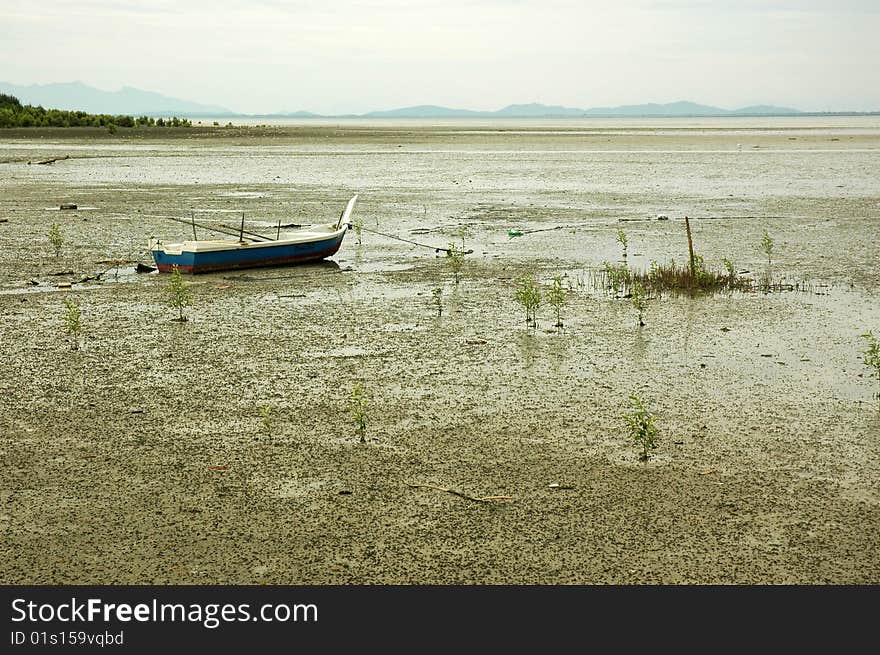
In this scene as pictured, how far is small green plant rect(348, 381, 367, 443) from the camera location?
7.49 m

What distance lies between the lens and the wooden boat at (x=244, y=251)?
1488 centimetres

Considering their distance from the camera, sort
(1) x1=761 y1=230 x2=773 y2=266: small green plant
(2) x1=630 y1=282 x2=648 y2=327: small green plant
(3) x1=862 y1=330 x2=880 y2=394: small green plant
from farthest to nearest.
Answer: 1. (1) x1=761 y1=230 x2=773 y2=266: small green plant
2. (2) x1=630 y1=282 x2=648 y2=327: small green plant
3. (3) x1=862 y1=330 x2=880 y2=394: small green plant

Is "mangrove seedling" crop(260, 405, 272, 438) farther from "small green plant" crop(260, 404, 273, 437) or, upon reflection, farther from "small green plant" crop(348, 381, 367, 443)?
"small green plant" crop(348, 381, 367, 443)

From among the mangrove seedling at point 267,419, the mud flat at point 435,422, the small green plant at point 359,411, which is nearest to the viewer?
the mud flat at point 435,422

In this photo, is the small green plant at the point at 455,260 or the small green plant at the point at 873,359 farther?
the small green plant at the point at 455,260

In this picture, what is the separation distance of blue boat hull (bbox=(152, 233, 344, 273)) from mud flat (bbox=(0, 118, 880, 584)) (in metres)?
0.29

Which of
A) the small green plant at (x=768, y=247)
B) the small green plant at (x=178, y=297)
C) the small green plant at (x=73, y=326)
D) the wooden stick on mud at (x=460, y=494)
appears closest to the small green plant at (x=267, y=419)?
the wooden stick on mud at (x=460, y=494)

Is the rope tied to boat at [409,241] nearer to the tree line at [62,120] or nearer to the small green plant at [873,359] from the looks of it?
the small green plant at [873,359]

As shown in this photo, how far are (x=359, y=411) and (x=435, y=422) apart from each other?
603 mm

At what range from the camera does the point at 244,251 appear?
50.3 feet

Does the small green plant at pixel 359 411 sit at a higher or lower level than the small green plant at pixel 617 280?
lower

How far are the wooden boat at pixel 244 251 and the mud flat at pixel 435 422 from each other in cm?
32

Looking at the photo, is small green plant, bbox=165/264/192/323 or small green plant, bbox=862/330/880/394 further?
small green plant, bbox=165/264/192/323

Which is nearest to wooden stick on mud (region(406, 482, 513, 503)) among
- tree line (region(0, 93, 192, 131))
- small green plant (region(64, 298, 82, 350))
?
small green plant (region(64, 298, 82, 350))
